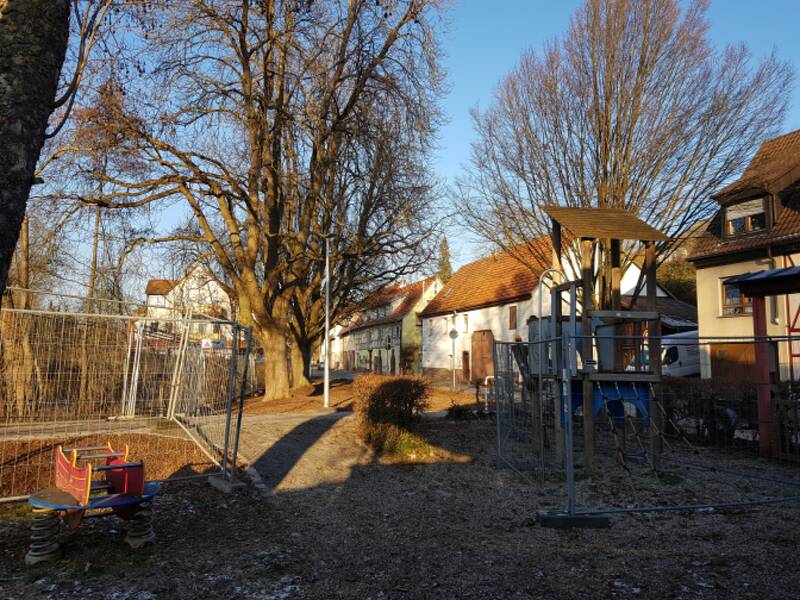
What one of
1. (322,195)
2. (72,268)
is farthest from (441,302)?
(72,268)

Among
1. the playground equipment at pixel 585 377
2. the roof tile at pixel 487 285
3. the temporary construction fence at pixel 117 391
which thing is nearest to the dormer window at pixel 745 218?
the roof tile at pixel 487 285

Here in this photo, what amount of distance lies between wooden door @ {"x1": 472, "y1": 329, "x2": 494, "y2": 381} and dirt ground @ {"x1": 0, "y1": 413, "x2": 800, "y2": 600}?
1025 inches

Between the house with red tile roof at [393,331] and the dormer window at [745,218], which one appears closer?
the dormer window at [745,218]

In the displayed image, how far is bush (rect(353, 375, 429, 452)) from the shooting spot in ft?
34.9

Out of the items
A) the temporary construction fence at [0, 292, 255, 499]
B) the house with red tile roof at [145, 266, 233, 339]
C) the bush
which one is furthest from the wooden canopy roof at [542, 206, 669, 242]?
the house with red tile roof at [145, 266, 233, 339]

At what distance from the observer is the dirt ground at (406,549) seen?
4.64 meters

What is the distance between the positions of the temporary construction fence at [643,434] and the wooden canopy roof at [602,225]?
162 cm

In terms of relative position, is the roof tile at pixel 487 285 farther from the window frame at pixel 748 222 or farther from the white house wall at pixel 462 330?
the window frame at pixel 748 222

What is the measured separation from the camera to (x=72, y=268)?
73.2 feet

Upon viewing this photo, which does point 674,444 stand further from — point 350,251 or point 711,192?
point 350,251

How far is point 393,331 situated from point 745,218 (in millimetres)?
35006

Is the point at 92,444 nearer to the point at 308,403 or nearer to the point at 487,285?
the point at 308,403

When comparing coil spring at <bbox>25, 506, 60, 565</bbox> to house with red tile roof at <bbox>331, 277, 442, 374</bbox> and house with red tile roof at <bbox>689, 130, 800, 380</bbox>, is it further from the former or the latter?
house with red tile roof at <bbox>331, 277, 442, 374</bbox>

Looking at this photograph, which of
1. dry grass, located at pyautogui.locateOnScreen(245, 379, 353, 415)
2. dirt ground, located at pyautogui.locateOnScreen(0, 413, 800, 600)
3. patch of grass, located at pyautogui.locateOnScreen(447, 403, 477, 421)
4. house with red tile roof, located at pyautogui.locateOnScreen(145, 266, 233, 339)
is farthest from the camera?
dry grass, located at pyautogui.locateOnScreen(245, 379, 353, 415)
